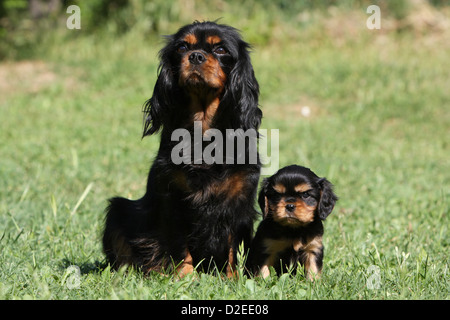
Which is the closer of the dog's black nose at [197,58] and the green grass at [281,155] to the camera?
the green grass at [281,155]

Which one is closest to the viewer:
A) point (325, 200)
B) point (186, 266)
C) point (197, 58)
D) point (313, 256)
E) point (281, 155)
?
point (197, 58)

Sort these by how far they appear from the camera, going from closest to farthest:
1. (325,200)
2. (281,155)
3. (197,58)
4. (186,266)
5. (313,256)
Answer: (197,58), (186,266), (313,256), (325,200), (281,155)

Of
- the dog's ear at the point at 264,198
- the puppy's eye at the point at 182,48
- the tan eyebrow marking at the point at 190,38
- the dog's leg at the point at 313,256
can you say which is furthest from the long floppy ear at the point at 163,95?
the dog's leg at the point at 313,256

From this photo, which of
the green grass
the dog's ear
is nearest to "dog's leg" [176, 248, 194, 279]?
the green grass

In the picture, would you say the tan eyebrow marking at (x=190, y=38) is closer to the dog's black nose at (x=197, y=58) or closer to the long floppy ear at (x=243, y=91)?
the dog's black nose at (x=197, y=58)

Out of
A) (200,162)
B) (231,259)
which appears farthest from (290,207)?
(200,162)

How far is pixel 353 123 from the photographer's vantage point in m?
10.2

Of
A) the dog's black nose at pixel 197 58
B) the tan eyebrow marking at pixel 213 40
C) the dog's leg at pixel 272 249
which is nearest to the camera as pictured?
the dog's black nose at pixel 197 58

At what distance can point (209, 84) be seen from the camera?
3877mm

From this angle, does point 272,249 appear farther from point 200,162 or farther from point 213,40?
point 213,40

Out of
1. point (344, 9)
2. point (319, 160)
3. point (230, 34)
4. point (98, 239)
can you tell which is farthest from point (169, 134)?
point (344, 9)

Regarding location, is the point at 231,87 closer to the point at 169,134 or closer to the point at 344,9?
the point at 169,134

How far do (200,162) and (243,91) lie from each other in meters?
0.54

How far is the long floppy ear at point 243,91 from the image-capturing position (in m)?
4.00
